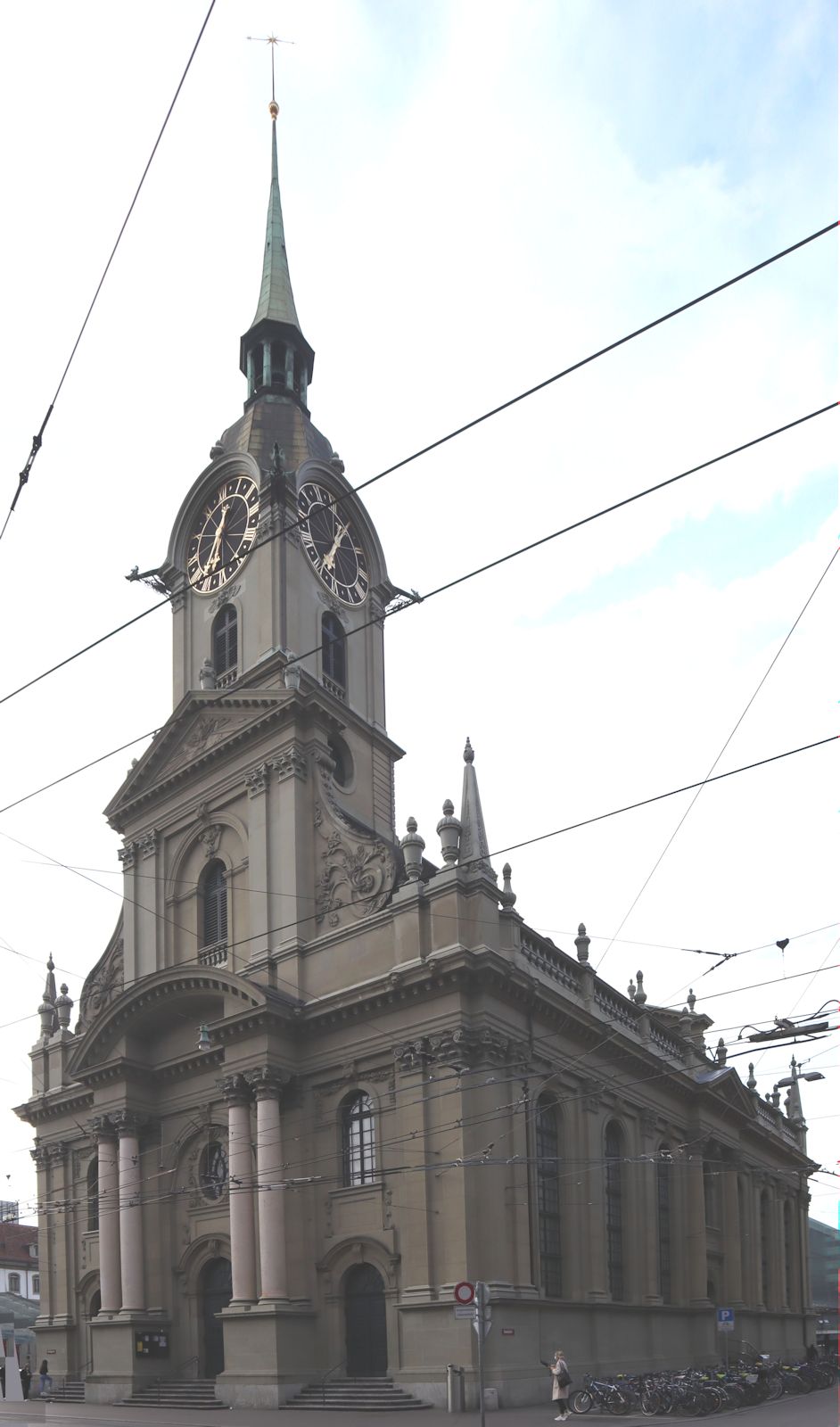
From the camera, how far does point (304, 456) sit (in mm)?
43875

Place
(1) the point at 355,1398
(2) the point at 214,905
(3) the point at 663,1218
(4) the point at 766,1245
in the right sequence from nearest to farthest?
(1) the point at 355,1398
(2) the point at 214,905
(3) the point at 663,1218
(4) the point at 766,1245

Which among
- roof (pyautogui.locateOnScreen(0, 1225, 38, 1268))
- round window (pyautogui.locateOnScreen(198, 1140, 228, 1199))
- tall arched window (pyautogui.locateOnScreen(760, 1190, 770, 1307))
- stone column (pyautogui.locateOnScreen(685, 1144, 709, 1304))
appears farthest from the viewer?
roof (pyautogui.locateOnScreen(0, 1225, 38, 1268))

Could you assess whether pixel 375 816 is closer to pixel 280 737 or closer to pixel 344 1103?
pixel 280 737

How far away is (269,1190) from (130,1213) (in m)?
6.18

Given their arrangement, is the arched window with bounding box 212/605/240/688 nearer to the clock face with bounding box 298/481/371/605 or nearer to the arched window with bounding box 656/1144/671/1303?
the clock face with bounding box 298/481/371/605

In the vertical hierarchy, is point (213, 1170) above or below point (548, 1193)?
above

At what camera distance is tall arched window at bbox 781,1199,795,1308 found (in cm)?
5172

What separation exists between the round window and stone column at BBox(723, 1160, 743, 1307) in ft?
59.5

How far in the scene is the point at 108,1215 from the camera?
36.0m

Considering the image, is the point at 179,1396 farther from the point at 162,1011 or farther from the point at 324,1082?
the point at 162,1011

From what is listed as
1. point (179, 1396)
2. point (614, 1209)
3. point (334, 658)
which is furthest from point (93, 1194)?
point (334, 658)

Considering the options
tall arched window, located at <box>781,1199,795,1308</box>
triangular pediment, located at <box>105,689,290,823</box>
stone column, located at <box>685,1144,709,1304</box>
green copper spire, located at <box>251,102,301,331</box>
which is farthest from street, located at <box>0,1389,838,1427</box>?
green copper spire, located at <box>251,102,301,331</box>

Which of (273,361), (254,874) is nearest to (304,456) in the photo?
(273,361)

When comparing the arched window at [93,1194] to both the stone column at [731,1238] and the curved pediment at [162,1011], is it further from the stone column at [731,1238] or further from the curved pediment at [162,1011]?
the stone column at [731,1238]
